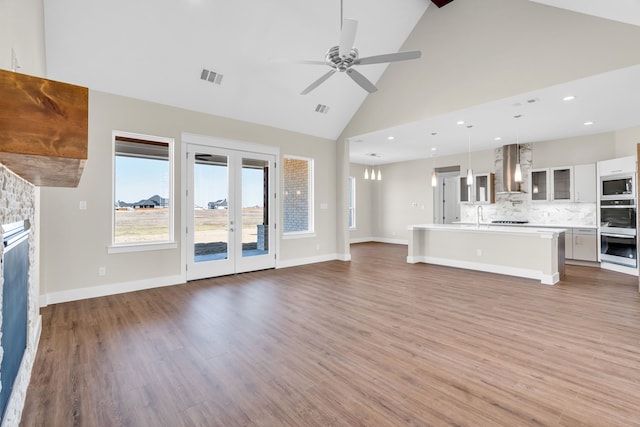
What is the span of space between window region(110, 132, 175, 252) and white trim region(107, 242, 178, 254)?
4 cm

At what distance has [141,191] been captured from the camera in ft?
16.2

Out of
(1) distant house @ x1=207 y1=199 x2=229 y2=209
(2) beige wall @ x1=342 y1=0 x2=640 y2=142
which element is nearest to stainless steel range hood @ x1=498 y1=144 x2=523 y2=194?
(2) beige wall @ x1=342 y1=0 x2=640 y2=142

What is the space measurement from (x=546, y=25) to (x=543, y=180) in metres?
4.46

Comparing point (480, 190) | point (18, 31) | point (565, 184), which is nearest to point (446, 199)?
point (480, 190)

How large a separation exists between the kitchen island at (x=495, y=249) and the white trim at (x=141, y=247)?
5083 millimetres

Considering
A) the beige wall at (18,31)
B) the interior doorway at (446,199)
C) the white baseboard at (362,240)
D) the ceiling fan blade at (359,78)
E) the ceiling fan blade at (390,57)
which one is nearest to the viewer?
the beige wall at (18,31)

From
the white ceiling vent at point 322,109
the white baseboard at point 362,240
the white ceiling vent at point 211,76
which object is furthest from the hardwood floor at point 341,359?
the white baseboard at point 362,240

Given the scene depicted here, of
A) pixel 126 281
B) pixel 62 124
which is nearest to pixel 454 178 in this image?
pixel 126 281

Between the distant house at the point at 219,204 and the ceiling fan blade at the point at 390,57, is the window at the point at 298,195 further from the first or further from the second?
the ceiling fan blade at the point at 390,57

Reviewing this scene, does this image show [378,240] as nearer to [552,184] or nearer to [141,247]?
[552,184]

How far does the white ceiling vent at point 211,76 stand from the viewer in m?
4.90

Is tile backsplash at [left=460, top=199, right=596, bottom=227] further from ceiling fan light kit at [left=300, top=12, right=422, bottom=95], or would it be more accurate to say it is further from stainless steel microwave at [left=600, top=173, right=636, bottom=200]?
ceiling fan light kit at [left=300, top=12, right=422, bottom=95]

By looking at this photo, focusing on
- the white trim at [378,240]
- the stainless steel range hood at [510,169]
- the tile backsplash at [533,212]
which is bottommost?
the white trim at [378,240]

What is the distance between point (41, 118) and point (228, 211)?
490 cm
